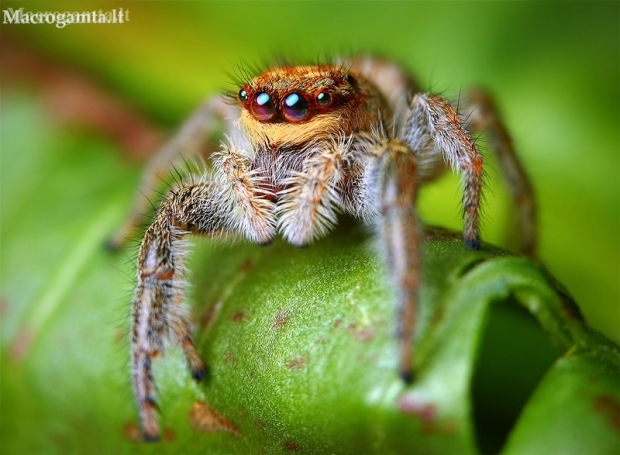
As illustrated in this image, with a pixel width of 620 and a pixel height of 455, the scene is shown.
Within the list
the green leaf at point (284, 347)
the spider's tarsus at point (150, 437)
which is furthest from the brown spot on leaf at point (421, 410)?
the spider's tarsus at point (150, 437)

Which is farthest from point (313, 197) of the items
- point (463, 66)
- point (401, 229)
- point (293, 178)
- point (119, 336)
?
point (463, 66)

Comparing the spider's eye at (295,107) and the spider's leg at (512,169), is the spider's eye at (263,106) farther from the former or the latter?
the spider's leg at (512,169)

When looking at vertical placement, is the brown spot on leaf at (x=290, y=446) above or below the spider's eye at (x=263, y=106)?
below

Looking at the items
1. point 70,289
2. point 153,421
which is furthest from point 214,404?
point 70,289

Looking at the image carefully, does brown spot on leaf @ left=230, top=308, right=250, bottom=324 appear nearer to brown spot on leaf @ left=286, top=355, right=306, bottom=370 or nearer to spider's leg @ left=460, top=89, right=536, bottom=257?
brown spot on leaf @ left=286, top=355, right=306, bottom=370

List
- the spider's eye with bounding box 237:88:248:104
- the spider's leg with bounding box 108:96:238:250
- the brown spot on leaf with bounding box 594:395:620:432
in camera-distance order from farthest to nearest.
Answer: the spider's leg with bounding box 108:96:238:250, the spider's eye with bounding box 237:88:248:104, the brown spot on leaf with bounding box 594:395:620:432

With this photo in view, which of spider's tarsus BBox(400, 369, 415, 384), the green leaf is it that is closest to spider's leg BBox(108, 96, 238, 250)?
the green leaf
